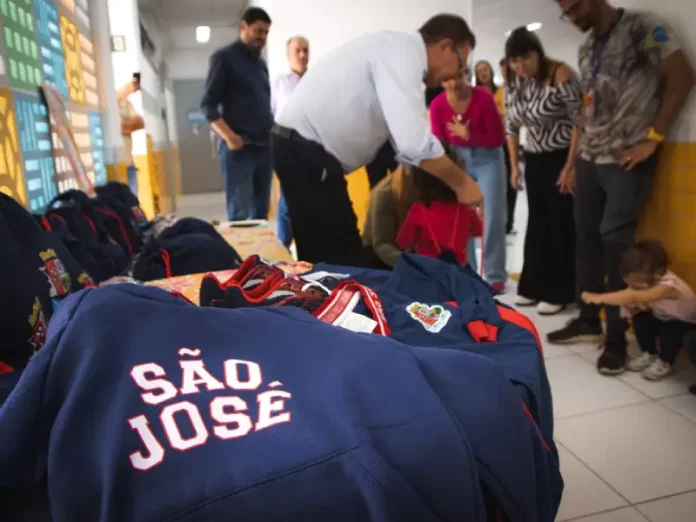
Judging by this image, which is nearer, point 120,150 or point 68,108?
point 68,108

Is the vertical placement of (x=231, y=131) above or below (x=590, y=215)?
above

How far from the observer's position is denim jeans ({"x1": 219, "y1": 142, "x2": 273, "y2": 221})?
3.35 meters

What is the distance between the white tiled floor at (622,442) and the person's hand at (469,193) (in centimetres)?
75

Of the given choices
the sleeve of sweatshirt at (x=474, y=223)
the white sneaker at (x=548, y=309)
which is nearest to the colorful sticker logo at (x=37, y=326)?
the sleeve of sweatshirt at (x=474, y=223)

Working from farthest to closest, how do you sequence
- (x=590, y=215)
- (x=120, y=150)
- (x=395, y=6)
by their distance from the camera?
(x=395, y=6)
(x=120, y=150)
(x=590, y=215)

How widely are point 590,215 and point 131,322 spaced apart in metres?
2.13

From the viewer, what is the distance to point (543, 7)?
379 centimetres

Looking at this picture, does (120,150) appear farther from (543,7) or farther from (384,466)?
(384,466)

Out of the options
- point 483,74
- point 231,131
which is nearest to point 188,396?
point 231,131

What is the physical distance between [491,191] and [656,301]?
1.21 meters

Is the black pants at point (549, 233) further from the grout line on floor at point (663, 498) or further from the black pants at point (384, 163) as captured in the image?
the grout line on floor at point (663, 498)

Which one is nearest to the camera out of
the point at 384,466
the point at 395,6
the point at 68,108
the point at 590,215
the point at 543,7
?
the point at 384,466

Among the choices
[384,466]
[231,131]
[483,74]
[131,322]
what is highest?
[483,74]

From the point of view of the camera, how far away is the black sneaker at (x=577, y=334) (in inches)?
98.3
